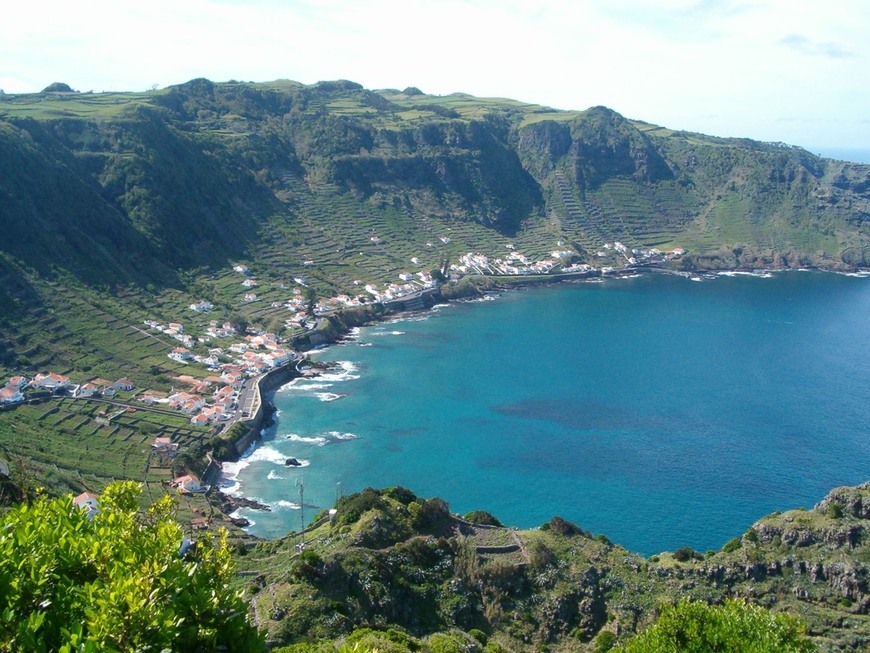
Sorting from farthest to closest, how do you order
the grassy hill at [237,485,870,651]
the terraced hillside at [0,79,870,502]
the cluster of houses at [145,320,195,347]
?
1. the terraced hillside at [0,79,870,502]
2. the cluster of houses at [145,320,195,347]
3. the grassy hill at [237,485,870,651]

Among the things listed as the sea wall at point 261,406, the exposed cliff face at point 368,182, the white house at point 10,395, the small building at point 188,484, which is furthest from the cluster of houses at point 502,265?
the small building at point 188,484

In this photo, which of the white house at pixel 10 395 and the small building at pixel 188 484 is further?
the white house at pixel 10 395

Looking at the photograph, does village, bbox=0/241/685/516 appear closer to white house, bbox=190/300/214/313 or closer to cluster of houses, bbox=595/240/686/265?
white house, bbox=190/300/214/313

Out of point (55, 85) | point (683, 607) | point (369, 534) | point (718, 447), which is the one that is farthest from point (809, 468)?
point (55, 85)

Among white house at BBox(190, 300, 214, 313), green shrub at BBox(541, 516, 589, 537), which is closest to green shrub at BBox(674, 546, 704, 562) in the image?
green shrub at BBox(541, 516, 589, 537)

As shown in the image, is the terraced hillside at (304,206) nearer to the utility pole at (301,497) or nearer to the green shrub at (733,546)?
the utility pole at (301,497)

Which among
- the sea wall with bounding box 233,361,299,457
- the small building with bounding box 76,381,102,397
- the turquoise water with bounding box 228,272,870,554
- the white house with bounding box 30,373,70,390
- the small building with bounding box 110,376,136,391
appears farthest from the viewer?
the small building with bounding box 110,376,136,391

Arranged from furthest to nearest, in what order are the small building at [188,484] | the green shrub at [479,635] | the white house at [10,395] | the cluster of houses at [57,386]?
the cluster of houses at [57,386] → the white house at [10,395] → the small building at [188,484] → the green shrub at [479,635]
